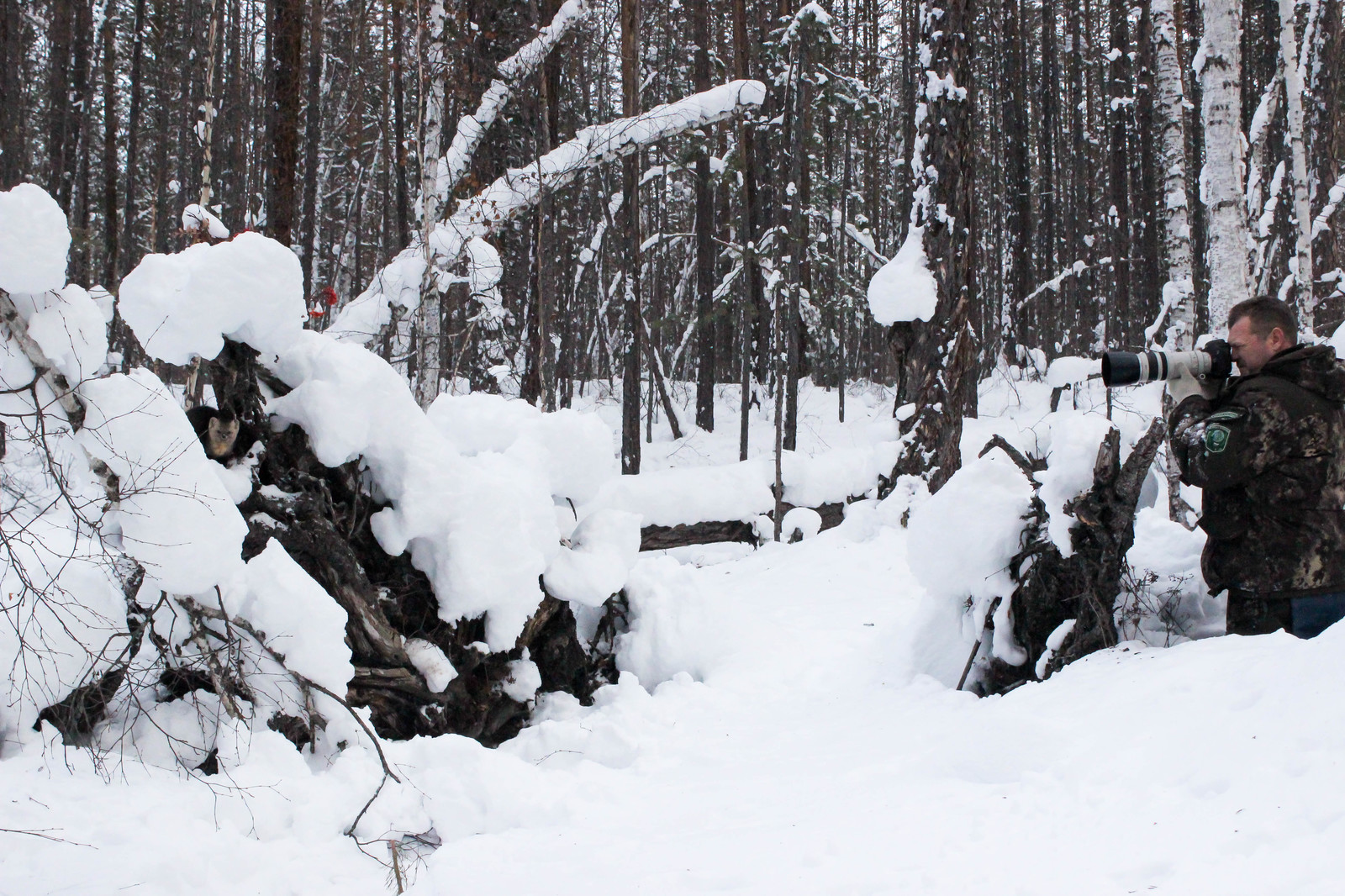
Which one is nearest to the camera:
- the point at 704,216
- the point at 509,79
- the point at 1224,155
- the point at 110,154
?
the point at 1224,155

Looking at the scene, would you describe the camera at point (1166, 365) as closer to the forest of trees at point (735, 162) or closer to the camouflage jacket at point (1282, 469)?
the camouflage jacket at point (1282, 469)

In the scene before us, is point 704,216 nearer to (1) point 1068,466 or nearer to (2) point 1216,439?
(1) point 1068,466

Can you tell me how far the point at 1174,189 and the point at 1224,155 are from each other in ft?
6.64

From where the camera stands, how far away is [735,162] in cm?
1283

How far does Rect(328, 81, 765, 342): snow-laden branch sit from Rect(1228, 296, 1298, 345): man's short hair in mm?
6141

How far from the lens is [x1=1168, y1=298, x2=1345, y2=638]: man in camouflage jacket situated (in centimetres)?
329

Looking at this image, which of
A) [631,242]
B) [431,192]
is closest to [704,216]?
[631,242]

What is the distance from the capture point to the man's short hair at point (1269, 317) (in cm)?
343

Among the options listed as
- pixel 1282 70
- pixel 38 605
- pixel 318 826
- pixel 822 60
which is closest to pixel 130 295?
pixel 38 605

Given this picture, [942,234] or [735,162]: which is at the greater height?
[735,162]

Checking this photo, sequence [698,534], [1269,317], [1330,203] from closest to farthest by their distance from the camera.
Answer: [1269,317] → [698,534] → [1330,203]

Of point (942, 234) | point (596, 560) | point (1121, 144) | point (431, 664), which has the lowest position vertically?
point (431, 664)

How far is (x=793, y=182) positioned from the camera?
1320cm

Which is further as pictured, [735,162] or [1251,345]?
[735,162]
